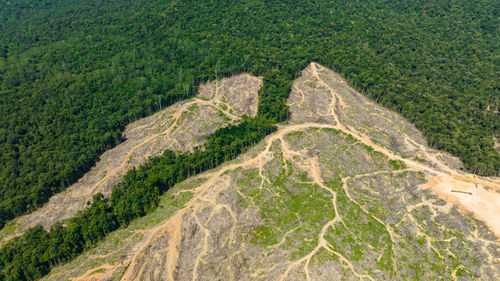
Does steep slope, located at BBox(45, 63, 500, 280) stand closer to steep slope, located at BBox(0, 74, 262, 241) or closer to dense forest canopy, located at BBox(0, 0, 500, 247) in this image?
dense forest canopy, located at BBox(0, 0, 500, 247)

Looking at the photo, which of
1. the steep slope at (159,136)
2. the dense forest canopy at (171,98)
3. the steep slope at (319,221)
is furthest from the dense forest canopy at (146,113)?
the steep slope at (319,221)

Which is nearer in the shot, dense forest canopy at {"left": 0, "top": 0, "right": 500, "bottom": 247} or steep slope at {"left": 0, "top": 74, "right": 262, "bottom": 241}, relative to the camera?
steep slope at {"left": 0, "top": 74, "right": 262, "bottom": 241}

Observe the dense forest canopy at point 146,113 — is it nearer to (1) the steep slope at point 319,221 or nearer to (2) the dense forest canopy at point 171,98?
(2) the dense forest canopy at point 171,98

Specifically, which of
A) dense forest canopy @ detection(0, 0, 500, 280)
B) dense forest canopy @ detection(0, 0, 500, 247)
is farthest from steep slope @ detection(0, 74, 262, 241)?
dense forest canopy @ detection(0, 0, 500, 280)

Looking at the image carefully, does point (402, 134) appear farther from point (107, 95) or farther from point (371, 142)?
point (107, 95)

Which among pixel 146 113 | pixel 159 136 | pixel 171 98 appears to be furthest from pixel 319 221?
pixel 146 113
